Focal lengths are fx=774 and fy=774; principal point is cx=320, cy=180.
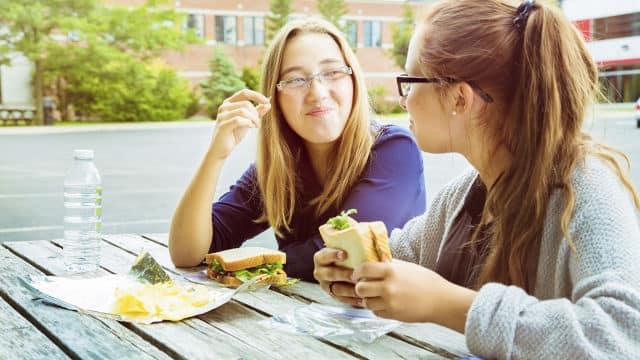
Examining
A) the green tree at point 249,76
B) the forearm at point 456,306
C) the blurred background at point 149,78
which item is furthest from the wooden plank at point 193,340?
the green tree at point 249,76

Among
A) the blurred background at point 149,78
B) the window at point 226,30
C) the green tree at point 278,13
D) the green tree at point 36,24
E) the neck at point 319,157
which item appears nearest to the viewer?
the neck at point 319,157

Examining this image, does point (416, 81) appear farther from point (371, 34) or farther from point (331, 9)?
point (371, 34)

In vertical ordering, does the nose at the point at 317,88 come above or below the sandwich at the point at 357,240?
above

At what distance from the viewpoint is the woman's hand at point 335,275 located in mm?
1572

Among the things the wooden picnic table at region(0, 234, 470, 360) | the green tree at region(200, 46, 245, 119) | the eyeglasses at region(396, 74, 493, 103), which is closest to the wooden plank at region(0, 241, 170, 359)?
the wooden picnic table at region(0, 234, 470, 360)

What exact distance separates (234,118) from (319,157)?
396 millimetres

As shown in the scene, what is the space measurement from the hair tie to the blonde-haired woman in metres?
0.91

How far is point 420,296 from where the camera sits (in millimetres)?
1360

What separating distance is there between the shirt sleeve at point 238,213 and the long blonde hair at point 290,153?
12 cm

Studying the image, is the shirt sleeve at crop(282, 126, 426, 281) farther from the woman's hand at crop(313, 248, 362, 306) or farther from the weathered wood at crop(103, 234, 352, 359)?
the woman's hand at crop(313, 248, 362, 306)

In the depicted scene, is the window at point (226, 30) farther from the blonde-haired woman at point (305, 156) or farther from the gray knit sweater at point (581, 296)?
the gray knit sweater at point (581, 296)

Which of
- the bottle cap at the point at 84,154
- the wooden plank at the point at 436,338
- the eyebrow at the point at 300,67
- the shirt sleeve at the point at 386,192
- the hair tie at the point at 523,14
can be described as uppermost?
the hair tie at the point at 523,14

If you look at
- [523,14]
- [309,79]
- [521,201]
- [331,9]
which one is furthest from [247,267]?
[331,9]

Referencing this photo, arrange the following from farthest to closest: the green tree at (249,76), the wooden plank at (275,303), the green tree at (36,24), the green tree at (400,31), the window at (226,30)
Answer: the window at (226,30) < the green tree at (400,31) < the green tree at (249,76) < the green tree at (36,24) < the wooden plank at (275,303)
